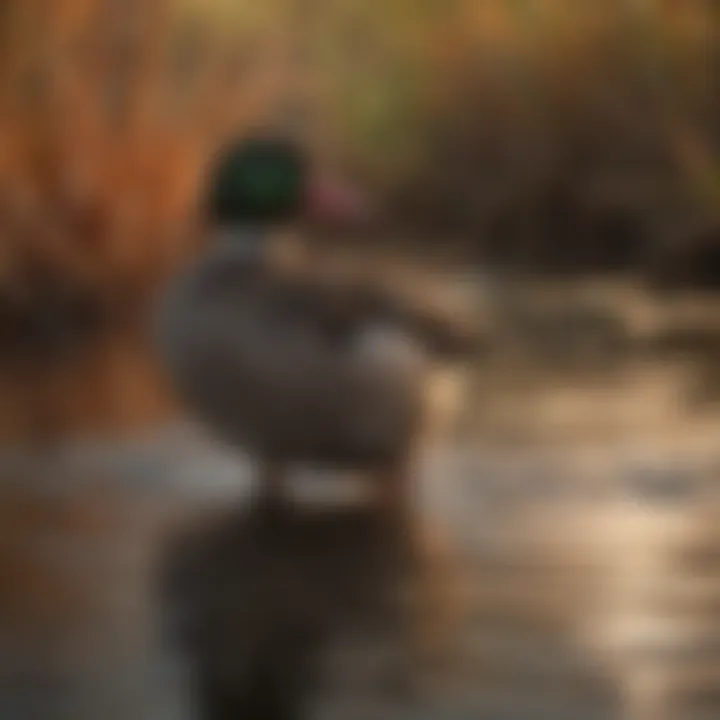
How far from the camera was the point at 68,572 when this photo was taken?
71 centimetres

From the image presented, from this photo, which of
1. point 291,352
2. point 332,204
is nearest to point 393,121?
point 332,204

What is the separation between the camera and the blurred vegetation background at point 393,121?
96 centimetres

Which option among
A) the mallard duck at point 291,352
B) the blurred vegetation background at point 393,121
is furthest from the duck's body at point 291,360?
the blurred vegetation background at point 393,121

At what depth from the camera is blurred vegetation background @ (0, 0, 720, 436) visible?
3.14 feet

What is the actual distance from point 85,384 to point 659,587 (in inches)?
15.5

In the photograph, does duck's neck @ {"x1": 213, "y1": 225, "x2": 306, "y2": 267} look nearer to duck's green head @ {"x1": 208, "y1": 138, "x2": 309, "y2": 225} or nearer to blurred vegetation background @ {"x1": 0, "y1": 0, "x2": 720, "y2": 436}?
duck's green head @ {"x1": 208, "y1": 138, "x2": 309, "y2": 225}

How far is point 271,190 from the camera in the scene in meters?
0.85

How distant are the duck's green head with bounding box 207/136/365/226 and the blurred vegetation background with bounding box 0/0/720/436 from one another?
2.3 inches

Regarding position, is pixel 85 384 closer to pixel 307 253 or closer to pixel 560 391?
pixel 307 253

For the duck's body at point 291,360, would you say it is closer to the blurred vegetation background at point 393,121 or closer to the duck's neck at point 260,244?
the duck's neck at point 260,244

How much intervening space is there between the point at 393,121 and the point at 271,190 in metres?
0.20

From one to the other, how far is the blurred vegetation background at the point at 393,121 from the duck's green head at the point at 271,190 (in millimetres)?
58

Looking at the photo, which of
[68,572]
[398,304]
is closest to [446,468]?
[398,304]

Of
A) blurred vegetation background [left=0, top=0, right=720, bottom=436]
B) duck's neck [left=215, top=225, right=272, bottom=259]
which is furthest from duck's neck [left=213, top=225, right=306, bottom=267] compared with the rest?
blurred vegetation background [left=0, top=0, right=720, bottom=436]
